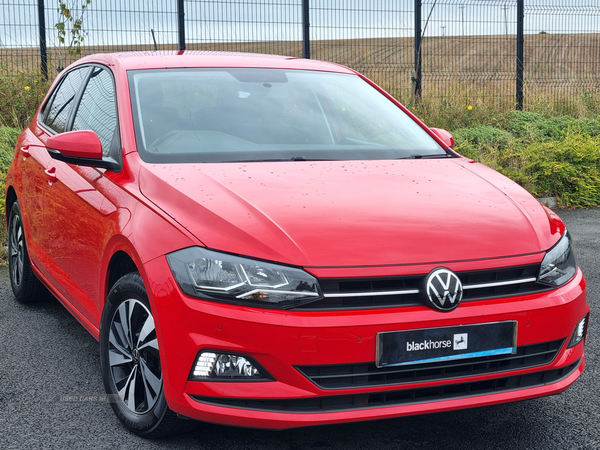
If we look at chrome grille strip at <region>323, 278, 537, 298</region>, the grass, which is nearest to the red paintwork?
chrome grille strip at <region>323, 278, 537, 298</region>

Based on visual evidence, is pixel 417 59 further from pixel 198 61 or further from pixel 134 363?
pixel 134 363

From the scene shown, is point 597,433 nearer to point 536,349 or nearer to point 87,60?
point 536,349

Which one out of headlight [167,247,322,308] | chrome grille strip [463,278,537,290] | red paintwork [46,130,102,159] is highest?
red paintwork [46,130,102,159]

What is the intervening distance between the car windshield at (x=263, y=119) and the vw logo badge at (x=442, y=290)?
1125 mm

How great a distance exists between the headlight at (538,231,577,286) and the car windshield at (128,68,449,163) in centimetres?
100

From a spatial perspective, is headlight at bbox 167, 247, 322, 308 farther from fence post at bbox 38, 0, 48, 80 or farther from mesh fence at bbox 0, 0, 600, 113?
fence post at bbox 38, 0, 48, 80

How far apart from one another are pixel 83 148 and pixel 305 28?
9.72 m

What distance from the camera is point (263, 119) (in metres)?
3.56

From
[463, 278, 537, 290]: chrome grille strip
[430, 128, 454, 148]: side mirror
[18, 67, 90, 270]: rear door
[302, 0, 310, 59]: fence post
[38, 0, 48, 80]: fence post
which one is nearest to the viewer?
[463, 278, 537, 290]: chrome grille strip

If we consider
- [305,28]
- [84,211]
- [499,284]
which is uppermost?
[305,28]

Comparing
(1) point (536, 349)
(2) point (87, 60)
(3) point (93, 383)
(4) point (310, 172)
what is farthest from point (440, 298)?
(2) point (87, 60)

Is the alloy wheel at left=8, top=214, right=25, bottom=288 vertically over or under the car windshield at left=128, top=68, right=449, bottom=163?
under

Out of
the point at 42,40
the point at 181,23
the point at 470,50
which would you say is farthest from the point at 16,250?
the point at 470,50

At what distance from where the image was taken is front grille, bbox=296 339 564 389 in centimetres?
234
